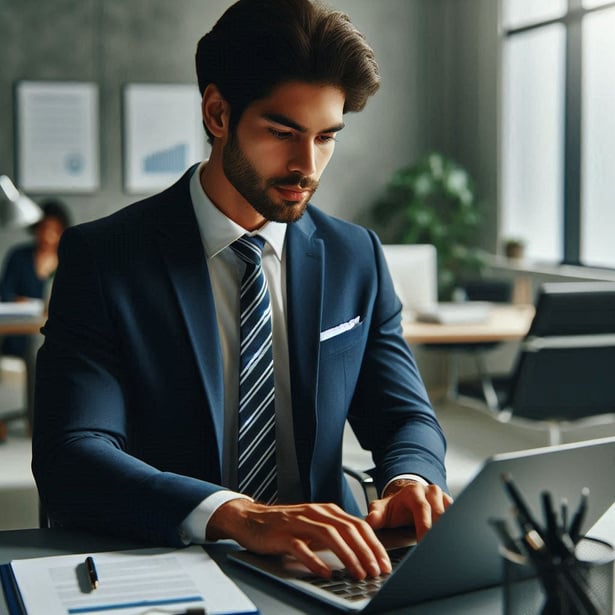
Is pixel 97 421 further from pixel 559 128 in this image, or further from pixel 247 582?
pixel 559 128

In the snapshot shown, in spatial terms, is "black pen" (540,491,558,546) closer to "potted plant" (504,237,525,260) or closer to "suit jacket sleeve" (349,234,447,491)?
"suit jacket sleeve" (349,234,447,491)

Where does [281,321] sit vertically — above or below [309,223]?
below

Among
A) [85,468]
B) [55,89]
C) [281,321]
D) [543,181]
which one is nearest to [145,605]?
[85,468]

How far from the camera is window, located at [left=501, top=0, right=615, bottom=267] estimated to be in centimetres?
604

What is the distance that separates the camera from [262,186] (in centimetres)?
156

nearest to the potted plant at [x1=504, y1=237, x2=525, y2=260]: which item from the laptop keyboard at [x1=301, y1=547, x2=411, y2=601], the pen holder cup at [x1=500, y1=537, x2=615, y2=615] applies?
the laptop keyboard at [x1=301, y1=547, x2=411, y2=601]

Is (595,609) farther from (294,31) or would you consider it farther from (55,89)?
(55,89)

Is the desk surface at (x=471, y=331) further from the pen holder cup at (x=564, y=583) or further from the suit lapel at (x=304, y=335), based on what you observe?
the pen holder cup at (x=564, y=583)

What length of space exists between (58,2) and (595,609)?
7172 mm

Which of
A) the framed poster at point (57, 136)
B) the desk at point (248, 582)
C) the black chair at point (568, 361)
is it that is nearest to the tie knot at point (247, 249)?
the desk at point (248, 582)

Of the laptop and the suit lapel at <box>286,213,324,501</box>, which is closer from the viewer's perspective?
the laptop

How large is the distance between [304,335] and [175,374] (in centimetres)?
23

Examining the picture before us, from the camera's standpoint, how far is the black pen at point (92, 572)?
110cm

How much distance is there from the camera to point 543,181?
22.2 feet
